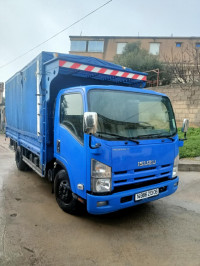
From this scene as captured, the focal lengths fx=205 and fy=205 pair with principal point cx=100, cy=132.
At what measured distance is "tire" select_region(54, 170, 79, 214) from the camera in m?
3.46

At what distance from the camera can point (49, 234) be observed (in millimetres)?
2988

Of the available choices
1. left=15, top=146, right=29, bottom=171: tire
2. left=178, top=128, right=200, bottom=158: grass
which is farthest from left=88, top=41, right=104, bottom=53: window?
left=15, top=146, right=29, bottom=171: tire

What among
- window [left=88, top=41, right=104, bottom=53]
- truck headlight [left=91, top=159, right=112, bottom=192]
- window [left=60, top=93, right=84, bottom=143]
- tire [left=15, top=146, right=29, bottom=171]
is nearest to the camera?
truck headlight [left=91, top=159, right=112, bottom=192]

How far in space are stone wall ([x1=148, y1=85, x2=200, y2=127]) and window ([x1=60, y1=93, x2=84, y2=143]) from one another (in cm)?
809

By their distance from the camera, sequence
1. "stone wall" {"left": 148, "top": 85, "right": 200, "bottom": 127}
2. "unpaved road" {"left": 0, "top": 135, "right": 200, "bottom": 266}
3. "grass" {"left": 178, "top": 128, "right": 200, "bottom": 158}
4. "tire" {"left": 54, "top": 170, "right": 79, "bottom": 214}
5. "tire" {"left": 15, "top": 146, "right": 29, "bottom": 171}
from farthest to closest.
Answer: "stone wall" {"left": 148, "top": 85, "right": 200, "bottom": 127}, "grass" {"left": 178, "top": 128, "right": 200, "bottom": 158}, "tire" {"left": 15, "top": 146, "right": 29, "bottom": 171}, "tire" {"left": 54, "top": 170, "right": 79, "bottom": 214}, "unpaved road" {"left": 0, "top": 135, "right": 200, "bottom": 266}

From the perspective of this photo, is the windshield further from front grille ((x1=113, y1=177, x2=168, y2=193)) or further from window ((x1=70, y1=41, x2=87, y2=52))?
window ((x1=70, y1=41, x2=87, y2=52))

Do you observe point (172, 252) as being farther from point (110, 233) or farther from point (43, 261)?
point (43, 261)

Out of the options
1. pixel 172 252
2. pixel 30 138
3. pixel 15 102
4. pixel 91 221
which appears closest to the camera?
pixel 172 252

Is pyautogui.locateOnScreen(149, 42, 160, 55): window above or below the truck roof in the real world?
above

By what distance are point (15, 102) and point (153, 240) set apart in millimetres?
5242

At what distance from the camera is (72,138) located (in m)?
3.20

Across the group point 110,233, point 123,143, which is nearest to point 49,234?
point 110,233

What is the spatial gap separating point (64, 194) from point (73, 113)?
144 centimetres

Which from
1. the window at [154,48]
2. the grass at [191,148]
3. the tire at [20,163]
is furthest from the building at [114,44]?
the tire at [20,163]
